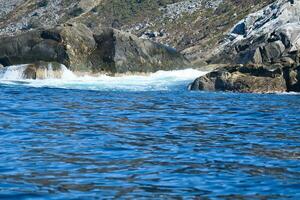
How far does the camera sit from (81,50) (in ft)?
165

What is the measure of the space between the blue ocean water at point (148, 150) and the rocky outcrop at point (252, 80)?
32.2 ft

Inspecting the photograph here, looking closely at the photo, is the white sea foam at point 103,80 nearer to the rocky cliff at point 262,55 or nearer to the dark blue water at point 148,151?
the rocky cliff at point 262,55

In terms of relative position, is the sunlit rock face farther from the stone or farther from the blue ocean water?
the blue ocean water

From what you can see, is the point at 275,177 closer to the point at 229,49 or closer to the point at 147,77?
the point at 147,77

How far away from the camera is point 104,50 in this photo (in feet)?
167

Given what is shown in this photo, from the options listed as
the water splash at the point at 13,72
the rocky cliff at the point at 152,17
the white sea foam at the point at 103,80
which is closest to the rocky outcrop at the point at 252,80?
the white sea foam at the point at 103,80

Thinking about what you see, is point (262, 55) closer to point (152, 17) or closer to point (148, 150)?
→ point (148, 150)

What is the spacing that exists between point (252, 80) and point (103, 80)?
12681 mm

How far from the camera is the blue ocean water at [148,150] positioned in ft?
38.3

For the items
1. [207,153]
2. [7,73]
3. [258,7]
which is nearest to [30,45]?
Result: [7,73]

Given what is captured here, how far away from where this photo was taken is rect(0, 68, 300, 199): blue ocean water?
38.3ft

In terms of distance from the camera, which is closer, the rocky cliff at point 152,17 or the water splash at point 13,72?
the water splash at point 13,72

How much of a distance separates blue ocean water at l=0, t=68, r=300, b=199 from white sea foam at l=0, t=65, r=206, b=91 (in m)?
13.3

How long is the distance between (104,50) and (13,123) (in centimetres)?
3057
